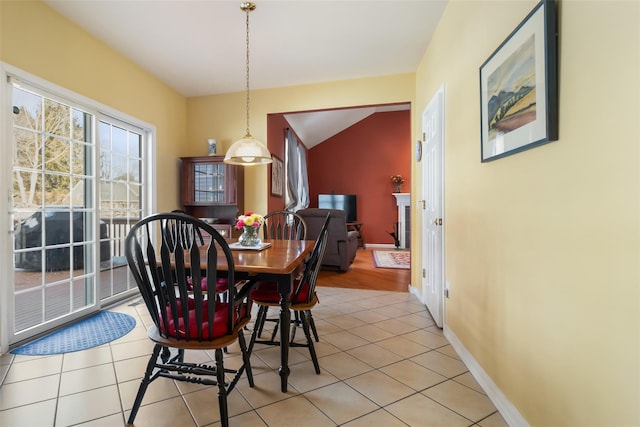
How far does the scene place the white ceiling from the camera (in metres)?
2.48


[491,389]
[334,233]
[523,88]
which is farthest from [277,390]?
[334,233]

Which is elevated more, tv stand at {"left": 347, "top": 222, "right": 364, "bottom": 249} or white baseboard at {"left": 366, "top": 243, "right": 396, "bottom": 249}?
tv stand at {"left": 347, "top": 222, "right": 364, "bottom": 249}

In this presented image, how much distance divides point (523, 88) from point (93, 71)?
349 cm

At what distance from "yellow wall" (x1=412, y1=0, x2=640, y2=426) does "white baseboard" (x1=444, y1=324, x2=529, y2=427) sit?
4cm

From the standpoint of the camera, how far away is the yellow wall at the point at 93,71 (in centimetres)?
222

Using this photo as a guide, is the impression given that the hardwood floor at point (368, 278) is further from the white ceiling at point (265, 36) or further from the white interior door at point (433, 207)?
the white ceiling at point (265, 36)

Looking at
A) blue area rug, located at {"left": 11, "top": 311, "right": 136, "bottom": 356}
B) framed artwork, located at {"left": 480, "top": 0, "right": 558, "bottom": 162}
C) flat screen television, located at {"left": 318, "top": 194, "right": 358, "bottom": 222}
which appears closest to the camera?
framed artwork, located at {"left": 480, "top": 0, "right": 558, "bottom": 162}

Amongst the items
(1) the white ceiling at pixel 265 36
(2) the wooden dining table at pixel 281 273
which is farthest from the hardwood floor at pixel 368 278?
(1) the white ceiling at pixel 265 36

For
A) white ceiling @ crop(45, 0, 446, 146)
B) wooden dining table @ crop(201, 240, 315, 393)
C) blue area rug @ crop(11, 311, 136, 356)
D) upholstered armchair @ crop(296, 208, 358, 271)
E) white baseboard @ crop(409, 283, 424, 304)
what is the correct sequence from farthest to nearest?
upholstered armchair @ crop(296, 208, 358, 271), white baseboard @ crop(409, 283, 424, 304), white ceiling @ crop(45, 0, 446, 146), blue area rug @ crop(11, 311, 136, 356), wooden dining table @ crop(201, 240, 315, 393)

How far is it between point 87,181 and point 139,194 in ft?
2.54

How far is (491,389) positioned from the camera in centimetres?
164

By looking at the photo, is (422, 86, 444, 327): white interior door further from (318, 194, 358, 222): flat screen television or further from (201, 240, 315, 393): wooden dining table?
(318, 194, 358, 222): flat screen television

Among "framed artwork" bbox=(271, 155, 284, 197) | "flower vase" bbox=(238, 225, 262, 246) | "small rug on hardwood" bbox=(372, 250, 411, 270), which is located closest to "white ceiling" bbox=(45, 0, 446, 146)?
"framed artwork" bbox=(271, 155, 284, 197)

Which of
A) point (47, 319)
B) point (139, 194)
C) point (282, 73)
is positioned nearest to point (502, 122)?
point (282, 73)
